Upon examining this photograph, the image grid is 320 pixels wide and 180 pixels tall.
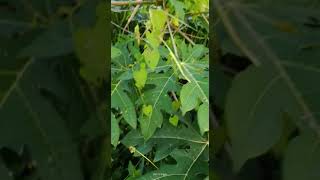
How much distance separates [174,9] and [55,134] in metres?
0.29

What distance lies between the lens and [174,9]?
89cm

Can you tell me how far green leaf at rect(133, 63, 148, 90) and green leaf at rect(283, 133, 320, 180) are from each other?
273mm

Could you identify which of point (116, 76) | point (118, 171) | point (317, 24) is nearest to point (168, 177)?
point (118, 171)

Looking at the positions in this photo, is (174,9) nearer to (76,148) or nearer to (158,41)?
(158,41)

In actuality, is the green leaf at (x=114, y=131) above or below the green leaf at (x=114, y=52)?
below

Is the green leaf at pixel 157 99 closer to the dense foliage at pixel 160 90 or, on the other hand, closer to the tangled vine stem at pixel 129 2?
the dense foliage at pixel 160 90

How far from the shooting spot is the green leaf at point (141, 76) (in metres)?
0.90

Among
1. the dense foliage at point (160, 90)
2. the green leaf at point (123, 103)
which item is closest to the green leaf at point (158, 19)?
the dense foliage at point (160, 90)

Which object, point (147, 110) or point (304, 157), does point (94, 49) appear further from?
point (304, 157)

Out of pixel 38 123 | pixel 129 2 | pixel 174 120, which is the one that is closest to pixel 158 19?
pixel 129 2

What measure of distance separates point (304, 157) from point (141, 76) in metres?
Answer: 0.31

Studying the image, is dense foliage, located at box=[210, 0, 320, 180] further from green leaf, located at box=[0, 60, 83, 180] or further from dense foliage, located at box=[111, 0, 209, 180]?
green leaf, located at box=[0, 60, 83, 180]

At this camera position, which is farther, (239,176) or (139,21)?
(139,21)

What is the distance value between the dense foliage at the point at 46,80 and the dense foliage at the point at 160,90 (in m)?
0.10
